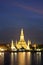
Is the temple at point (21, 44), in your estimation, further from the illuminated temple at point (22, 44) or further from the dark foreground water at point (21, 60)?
the dark foreground water at point (21, 60)

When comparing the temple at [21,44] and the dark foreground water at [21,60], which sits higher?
the temple at [21,44]

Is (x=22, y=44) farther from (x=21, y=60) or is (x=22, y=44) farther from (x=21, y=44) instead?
(x=21, y=60)

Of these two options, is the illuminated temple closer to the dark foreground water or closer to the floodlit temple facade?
the floodlit temple facade

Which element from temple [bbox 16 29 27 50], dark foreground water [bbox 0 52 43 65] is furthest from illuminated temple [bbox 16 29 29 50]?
dark foreground water [bbox 0 52 43 65]

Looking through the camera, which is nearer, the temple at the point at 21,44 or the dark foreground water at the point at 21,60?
the dark foreground water at the point at 21,60

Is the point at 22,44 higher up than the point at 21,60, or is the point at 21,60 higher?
the point at 22,44

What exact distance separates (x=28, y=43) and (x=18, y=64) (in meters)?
78.4

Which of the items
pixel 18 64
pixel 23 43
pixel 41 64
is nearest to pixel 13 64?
pixel 18 64

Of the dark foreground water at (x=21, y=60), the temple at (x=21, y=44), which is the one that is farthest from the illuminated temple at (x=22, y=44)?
the dark foreground water at (x=21, y=60)

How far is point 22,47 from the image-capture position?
436 ft

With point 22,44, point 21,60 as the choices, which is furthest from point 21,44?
point 21,60

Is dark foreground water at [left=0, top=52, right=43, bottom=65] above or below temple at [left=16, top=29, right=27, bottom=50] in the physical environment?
below

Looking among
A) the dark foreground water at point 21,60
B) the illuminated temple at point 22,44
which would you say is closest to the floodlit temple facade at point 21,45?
the illuminated temple at point 22,44

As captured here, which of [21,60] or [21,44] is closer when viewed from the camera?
[21,60]
